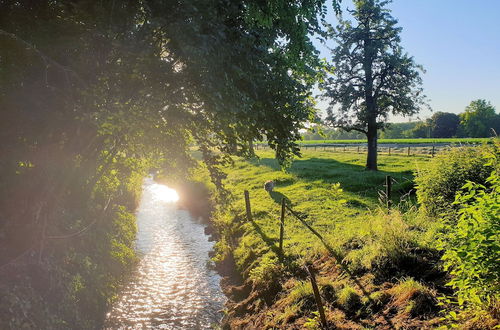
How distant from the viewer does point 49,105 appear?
820 centimetres

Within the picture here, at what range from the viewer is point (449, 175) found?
392 inches

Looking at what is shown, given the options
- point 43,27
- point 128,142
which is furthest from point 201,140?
point 43,27

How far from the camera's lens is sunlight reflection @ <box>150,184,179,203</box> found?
31155 millimetres

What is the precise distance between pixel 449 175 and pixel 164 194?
28.0m

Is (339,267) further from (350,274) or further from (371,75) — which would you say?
(371,75)

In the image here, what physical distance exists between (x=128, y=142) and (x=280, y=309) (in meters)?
6.37

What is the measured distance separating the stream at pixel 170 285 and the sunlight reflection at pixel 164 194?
9039 millimetres

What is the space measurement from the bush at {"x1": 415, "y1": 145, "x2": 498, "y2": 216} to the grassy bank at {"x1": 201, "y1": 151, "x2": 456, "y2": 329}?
21.0 inches

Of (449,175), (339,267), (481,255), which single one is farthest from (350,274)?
(449,175)

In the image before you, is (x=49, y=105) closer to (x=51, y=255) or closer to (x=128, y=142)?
(x=128, y=142)

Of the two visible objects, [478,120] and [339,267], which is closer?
[339,267]

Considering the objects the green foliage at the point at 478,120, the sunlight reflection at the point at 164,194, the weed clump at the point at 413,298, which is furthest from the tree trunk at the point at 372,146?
the green foliage at the point at 478,120

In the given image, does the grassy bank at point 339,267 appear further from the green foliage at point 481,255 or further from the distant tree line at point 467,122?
the distant tree line at point 467,122

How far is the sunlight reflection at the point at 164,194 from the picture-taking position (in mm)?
31155
